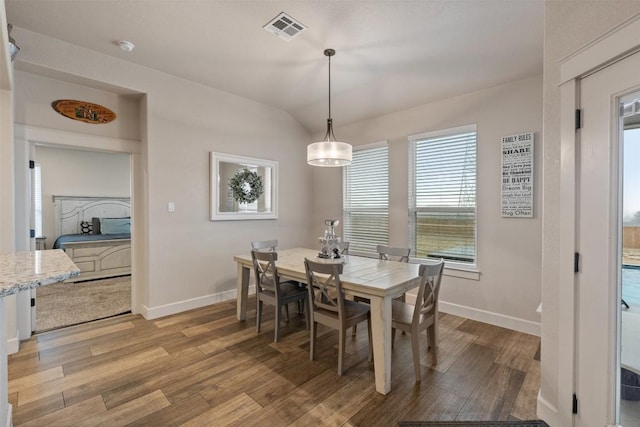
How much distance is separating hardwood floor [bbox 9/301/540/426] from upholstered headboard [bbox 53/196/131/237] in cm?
426

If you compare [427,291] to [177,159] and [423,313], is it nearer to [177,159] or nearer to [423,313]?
[423,313]

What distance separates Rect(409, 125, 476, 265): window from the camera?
355 centimetres

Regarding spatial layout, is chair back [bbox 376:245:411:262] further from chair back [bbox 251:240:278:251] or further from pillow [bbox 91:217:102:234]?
pillow [bbox 91:217:102:234]

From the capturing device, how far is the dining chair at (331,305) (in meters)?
2.29

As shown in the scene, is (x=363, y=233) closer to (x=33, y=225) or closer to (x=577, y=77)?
(x=577, y=77)

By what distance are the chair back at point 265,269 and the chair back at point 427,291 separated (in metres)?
1.37

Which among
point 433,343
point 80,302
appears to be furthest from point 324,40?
point 80,302

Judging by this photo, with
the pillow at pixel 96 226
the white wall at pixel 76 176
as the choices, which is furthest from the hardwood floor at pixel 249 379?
the white wall at pixel 76 176

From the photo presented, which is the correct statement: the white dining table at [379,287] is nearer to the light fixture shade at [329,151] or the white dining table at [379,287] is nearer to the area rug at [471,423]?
the area rug at [471,423]

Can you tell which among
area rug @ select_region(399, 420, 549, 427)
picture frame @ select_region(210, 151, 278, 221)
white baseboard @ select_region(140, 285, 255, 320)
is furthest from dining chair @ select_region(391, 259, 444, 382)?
picture frame @ select_region(210, 151, 278, 221)

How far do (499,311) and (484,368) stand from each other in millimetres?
1116

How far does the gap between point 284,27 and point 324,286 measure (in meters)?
2.30

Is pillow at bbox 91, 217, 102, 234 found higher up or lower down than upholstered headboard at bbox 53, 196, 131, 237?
lower down

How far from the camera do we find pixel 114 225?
6391mm
